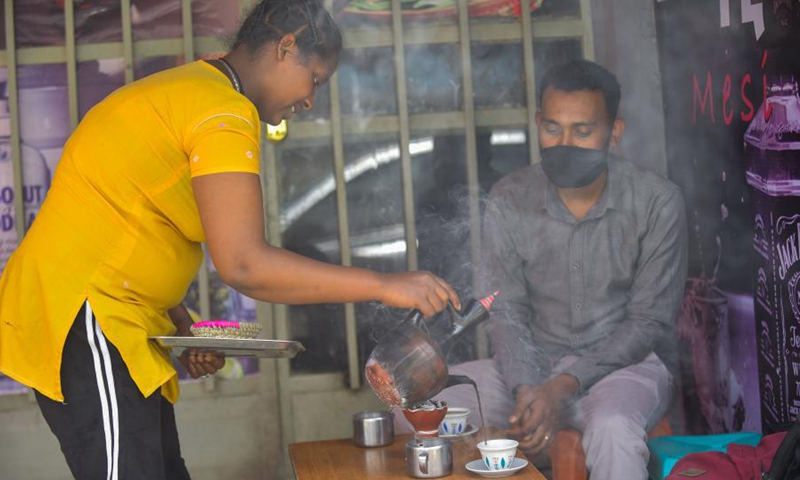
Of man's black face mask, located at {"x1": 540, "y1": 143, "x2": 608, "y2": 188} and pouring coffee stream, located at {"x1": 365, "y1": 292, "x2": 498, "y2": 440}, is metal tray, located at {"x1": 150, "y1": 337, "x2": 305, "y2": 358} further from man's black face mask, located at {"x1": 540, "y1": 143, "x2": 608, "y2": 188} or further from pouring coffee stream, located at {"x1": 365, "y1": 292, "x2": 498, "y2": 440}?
man's black face mask, located at {"x1": 540, "y1": 143, "x2": 608, "y2": 188}

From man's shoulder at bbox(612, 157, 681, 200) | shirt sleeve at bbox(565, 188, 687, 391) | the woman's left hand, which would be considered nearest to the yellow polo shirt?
the woman's left hand

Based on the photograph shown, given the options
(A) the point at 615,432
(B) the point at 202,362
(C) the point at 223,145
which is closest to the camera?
(C) the point at 223,145

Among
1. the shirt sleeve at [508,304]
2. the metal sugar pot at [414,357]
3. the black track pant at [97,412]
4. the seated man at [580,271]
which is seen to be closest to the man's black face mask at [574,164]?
the seated man at [580,271]

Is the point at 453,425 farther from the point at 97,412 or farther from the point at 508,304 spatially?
the point at 97,412

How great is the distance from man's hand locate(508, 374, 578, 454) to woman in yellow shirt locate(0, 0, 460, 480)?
1084mm

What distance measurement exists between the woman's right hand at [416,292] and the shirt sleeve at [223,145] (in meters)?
0.37

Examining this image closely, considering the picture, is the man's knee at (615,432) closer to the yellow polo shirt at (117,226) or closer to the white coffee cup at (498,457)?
the white coffee cup at (498,457)

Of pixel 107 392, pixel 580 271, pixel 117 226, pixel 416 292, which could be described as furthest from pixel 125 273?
pixel 580 271

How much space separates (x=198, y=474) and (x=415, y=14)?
204 centimetres

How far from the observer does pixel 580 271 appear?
3.63 m

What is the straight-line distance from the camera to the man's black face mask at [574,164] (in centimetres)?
358

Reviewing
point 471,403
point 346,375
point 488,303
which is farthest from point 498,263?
point 488,303

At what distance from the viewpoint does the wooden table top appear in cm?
249

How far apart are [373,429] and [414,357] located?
0.56 meters
